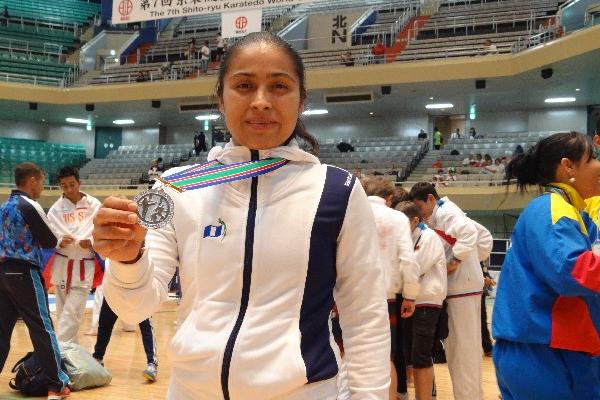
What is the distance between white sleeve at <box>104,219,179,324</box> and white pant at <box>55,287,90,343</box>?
5.05 m

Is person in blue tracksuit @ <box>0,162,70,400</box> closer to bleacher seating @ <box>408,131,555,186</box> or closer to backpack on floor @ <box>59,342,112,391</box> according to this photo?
backpack on floor @ <box>59,342,112,391</box>

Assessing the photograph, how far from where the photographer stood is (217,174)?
59.1 inches

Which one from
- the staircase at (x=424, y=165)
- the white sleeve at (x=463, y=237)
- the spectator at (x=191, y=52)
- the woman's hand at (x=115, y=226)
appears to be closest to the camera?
the woman's hand at (x=115, y=226)

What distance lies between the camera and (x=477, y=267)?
16.6 feet

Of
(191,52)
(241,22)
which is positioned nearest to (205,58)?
(191,52)

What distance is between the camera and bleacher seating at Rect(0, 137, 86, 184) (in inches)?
910

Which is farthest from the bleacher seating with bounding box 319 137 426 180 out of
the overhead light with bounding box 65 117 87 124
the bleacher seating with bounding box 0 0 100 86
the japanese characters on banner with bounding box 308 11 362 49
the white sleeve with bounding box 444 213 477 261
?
the white sleeve with bounding box 444 213 477 261

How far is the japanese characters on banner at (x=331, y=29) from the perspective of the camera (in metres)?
22.7

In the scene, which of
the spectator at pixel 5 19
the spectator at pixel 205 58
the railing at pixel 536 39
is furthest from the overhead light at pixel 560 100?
the spectator at pixel 5 19

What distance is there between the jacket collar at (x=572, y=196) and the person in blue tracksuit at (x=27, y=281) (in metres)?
3.60

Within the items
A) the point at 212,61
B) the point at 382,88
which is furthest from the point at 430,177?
the point at 212,61

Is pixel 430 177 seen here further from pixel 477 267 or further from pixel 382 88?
pixel 477 267

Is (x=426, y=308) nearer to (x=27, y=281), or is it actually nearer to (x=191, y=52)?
(x=27, y=281)

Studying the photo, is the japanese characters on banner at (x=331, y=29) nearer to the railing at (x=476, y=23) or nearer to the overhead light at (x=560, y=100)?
the railing at (x=476, y=23)
